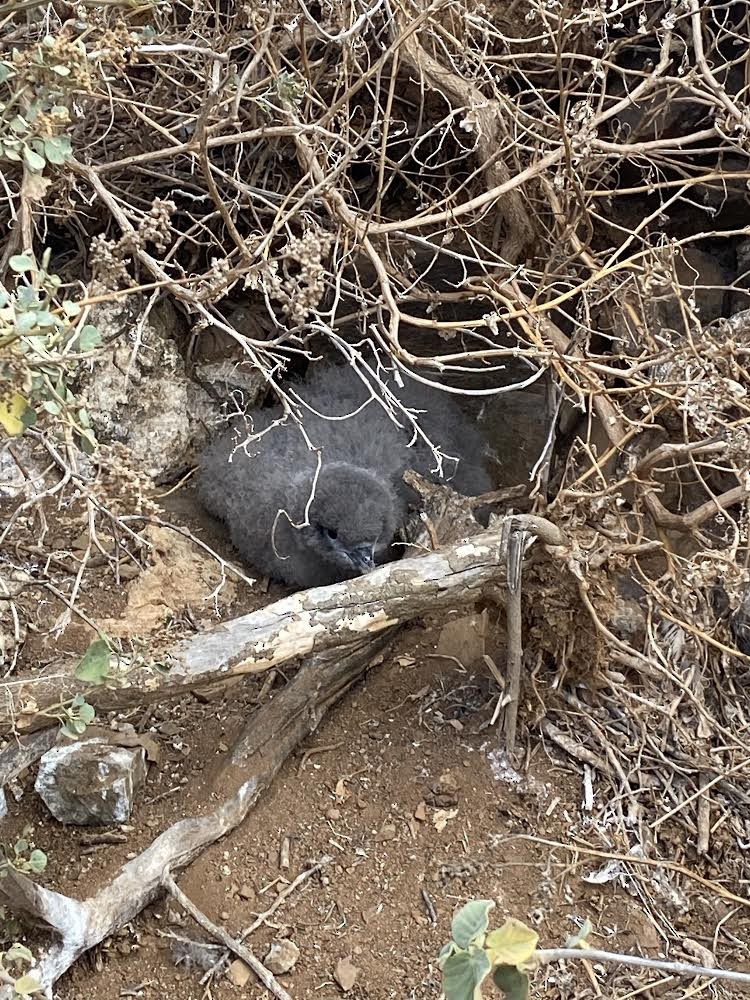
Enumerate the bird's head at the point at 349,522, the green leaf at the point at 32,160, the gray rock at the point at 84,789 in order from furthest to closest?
1. the bird's head at the point at 349,522
2. the gray rock at the point at 84,789
3. the green leaf at the point at 32,160

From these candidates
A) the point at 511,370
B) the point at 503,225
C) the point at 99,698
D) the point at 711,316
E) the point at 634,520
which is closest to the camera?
the point at 99,698

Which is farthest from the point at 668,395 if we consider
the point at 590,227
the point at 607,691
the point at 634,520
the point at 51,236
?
the point at 51,236

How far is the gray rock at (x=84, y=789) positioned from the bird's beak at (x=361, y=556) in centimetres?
116

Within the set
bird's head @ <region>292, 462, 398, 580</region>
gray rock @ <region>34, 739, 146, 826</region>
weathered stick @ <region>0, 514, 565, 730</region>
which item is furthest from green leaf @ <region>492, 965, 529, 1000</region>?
bird's head @ <region>292, 462, 398, 580</region>

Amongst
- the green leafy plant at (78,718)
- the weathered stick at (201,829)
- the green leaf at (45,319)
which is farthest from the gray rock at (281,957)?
the green leaf at (45,319)

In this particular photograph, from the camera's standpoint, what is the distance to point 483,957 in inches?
40.3

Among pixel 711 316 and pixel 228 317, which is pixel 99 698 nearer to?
pixel 228 317

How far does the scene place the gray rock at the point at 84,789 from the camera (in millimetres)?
2381

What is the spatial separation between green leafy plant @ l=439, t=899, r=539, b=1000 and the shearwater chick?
2.22 metres

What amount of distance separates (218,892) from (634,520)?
1.44 metres

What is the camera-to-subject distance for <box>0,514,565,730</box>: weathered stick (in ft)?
6.55

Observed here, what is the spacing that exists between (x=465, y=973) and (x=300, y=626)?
1263mm

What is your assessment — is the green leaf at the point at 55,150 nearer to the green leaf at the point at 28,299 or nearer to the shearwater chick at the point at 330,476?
the green leaf at the point at 28,299

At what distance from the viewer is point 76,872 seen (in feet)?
7.52
